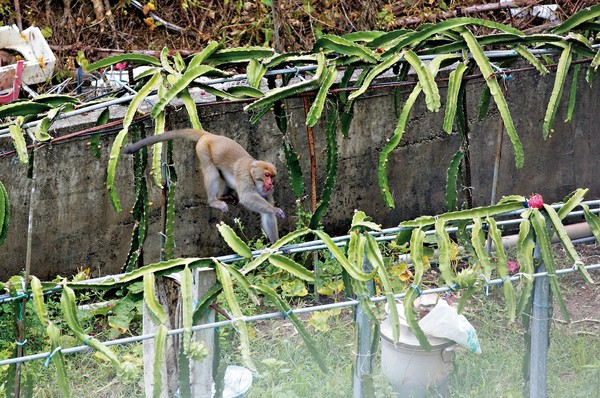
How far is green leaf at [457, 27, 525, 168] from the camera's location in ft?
16.6

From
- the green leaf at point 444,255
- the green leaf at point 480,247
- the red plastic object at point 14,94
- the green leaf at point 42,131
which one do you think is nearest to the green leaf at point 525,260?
the green leaf at point 480,247

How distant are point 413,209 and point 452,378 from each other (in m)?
3.02

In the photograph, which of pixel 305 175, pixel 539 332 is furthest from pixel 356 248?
pixel 305 175

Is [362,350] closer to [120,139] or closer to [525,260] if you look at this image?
[525,260]

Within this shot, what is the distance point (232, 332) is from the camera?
5.65 meters

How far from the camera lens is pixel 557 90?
17.5 ft

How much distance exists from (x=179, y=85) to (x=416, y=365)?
6.69 ft

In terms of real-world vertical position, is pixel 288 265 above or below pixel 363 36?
below

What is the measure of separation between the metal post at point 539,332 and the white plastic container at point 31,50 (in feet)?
16.4

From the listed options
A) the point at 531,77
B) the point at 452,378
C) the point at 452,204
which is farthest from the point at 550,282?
the point at 531,77

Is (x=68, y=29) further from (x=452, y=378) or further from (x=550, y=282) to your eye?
(x=550, y=282)

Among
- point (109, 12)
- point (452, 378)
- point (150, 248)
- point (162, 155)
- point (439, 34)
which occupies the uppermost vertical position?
point (109, 12)

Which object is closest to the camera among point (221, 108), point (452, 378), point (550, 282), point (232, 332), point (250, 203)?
point (550, 282)

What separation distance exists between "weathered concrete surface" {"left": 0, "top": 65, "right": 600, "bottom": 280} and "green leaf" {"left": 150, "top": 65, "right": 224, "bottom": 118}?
1717 millimetres
